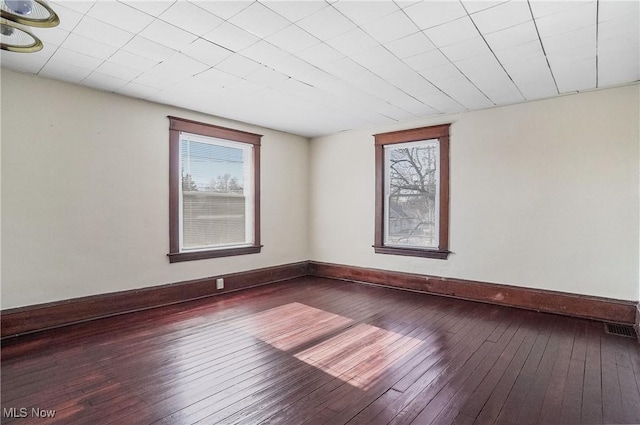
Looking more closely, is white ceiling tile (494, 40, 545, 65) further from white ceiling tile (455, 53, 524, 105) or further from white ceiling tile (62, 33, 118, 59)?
white ceiling tile (62, 33, 118, 59)

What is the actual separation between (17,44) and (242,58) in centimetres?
156

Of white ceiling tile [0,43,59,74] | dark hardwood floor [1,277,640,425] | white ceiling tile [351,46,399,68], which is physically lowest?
dark hardwood floor [1,277,640,425]

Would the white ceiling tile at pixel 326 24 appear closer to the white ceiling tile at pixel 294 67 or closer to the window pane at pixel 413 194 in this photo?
the white ceiling tile at pixel 294 67

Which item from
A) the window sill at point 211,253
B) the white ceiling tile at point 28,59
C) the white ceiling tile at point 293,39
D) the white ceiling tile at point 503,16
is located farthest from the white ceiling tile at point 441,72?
the window sill at point 211,253

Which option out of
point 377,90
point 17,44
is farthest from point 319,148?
point 17,44

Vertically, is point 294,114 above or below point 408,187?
above

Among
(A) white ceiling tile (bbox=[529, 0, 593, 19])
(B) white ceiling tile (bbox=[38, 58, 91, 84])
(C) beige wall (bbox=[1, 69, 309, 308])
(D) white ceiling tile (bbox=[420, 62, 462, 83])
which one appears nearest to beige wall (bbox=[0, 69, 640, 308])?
(C) beige wall (bbox=[1, 69, 309, 308])

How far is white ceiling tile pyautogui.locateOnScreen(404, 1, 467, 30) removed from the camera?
221cm

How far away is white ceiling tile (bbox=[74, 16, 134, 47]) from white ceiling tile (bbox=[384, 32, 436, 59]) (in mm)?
2086

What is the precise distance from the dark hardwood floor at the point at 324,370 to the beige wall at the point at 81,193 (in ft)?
1.88

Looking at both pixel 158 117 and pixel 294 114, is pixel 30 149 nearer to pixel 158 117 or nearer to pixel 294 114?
pixel 158 117

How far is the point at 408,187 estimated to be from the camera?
5.21 meters

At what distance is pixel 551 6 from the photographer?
2.23m

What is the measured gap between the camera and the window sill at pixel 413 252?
480 centimetres
